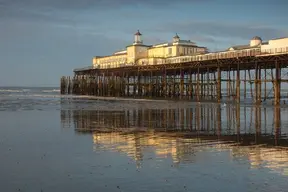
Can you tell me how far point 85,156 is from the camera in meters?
13.3

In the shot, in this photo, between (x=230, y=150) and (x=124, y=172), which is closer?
(x=124, y=172)

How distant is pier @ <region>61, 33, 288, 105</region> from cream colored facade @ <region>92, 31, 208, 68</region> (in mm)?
1198

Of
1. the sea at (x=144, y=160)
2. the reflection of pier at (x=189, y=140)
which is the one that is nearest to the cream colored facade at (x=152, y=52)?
the reflection of pier at (x=189, y=140)

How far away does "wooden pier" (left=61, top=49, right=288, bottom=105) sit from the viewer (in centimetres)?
4412

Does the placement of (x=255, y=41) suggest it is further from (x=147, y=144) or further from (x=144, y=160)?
(x=144, y=160)

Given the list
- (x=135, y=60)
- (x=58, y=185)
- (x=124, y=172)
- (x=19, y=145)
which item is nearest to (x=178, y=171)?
(x=124, y=172)

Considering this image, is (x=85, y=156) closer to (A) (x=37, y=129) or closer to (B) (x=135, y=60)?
(A) (x=37, y=129)

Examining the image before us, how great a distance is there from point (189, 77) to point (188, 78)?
1.75m

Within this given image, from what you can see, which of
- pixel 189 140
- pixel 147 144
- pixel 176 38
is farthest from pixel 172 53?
pixel 147 144

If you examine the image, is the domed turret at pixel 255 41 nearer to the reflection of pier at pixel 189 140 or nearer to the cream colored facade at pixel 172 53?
the cream colored facade at pixel 172 53

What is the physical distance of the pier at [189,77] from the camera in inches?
1726

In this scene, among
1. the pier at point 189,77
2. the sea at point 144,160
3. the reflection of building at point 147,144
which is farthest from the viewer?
the pier at point 189,77

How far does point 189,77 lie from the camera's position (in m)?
66.6

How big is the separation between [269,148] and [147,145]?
14.4ft
